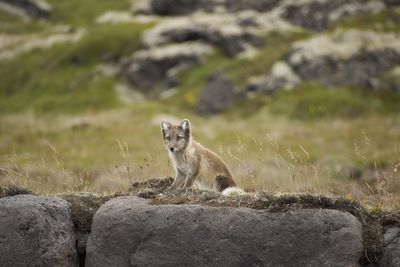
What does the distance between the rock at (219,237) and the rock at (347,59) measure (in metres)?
54.8

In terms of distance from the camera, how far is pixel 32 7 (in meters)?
138

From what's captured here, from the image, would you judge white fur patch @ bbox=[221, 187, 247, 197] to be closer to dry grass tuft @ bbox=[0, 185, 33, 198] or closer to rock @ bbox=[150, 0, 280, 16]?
dry grass tuft @ bbox=[0, 185, 33, 198]

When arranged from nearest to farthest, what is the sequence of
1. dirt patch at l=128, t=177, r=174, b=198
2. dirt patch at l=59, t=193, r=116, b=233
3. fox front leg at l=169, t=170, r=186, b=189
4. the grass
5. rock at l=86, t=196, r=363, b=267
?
rock at l=86, t=196, r=363, b=267 → dirt patch at l=59, t=193, r=116, b=233 → dirt patch at l=128, t=177, r=174, b=198 → fox front leg at l=169, t=170, r=186, b=189 → the grass

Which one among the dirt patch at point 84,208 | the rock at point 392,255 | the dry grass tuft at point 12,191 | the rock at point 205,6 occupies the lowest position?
the rock at point 205,6

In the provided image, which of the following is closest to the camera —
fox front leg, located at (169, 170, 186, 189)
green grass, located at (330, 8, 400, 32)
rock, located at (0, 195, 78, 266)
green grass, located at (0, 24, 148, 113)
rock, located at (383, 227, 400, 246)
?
rock, located at (383, 227, 400, 246)

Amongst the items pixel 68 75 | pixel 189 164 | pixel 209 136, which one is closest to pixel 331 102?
pixel 209 136

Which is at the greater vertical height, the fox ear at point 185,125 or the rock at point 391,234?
the fox ear at point 185,125

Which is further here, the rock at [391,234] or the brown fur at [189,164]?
the brown fur at [189,164]

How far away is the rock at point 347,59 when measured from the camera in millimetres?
62625

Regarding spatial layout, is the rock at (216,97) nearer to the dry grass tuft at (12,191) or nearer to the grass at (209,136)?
the grass at (209,136)

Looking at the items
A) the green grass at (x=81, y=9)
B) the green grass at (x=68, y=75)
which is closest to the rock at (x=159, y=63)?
the green grass at (x=68, y=75)

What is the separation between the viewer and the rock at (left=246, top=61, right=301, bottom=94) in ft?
207

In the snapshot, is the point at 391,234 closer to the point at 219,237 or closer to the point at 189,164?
the point at 219,237

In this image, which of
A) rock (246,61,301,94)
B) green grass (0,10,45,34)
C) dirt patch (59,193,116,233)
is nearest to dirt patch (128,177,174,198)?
dirt patch (59,193,116,233)
